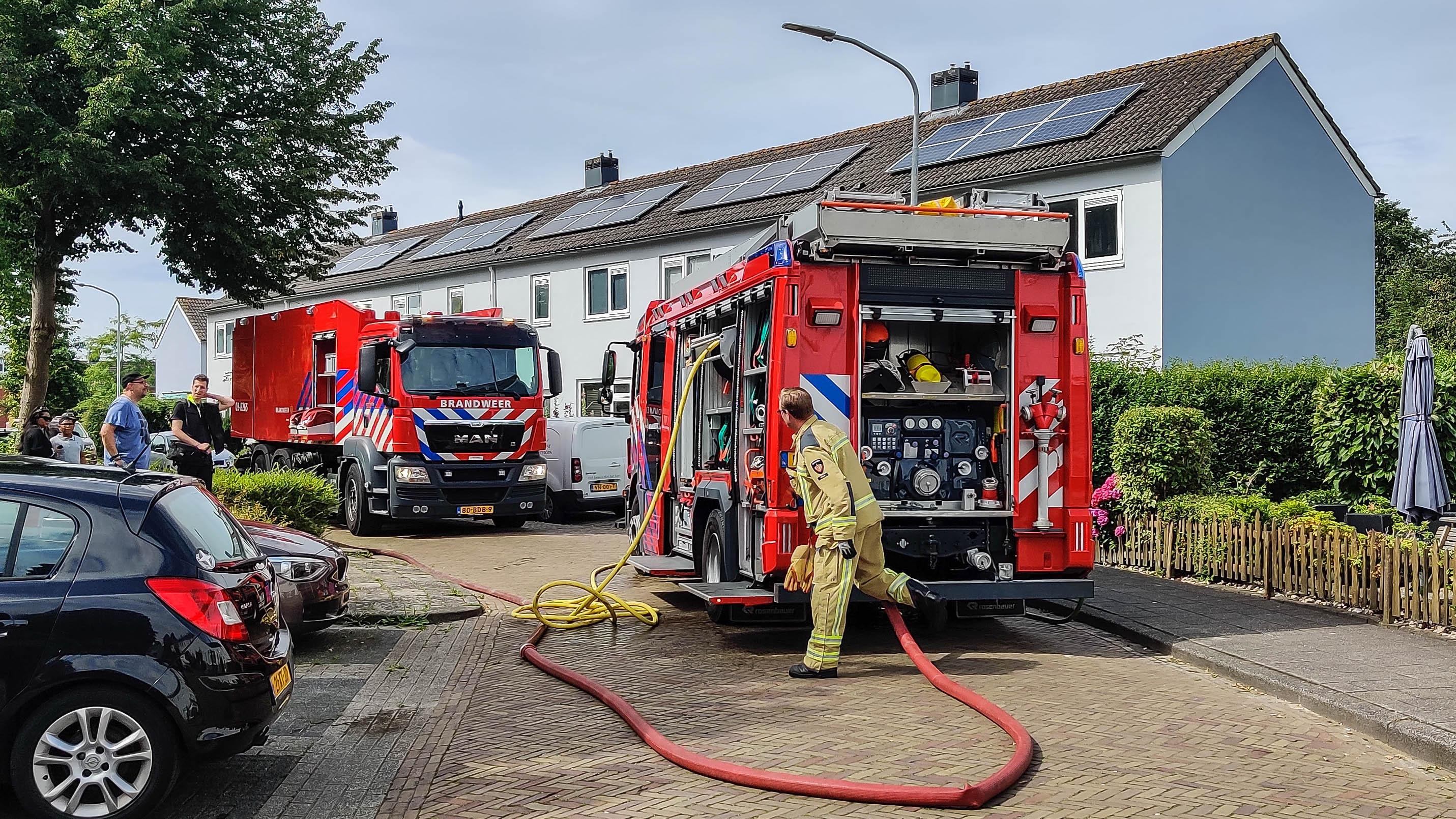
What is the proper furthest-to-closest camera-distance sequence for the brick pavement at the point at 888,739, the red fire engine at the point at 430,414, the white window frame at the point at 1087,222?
the white window frame at the point at 1087,222
the red fire engine at the point at 430,414
the brick pavement at the point at 888,739

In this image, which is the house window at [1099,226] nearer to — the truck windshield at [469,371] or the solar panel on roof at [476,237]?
the truck windshield at [469,371]

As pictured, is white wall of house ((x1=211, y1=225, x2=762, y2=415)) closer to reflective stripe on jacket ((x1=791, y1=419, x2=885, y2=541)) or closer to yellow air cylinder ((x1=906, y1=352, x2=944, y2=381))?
yellow air cylinder ((x1=906, y1=352, x2=944, y2=381))

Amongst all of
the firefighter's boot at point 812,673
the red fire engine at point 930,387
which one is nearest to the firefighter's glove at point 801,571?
the red fire engine at point 930,387

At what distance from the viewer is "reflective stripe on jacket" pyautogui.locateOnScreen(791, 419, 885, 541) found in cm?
789

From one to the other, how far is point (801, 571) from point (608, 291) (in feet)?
82.3

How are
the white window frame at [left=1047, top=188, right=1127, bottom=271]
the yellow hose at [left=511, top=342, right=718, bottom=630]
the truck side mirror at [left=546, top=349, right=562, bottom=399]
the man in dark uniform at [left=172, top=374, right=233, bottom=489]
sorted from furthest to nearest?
1. the white window frame at [left=1047, top=188, right=1127, bottom=271]
2. the truck side mirror at [left=546, top=349, right=562, bottom=399]
3. the man in dark uniform at [left=172, top=374, right=233, bottom=489]
4. the yellow hose at [left=511, top=342, right=718, bottom=630]

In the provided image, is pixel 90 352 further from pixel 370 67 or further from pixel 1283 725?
pixel 1283 725

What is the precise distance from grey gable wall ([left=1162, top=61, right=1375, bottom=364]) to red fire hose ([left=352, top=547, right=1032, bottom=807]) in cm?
1635

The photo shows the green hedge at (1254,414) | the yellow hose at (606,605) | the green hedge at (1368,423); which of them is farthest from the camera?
the green hedge at (1254,414)

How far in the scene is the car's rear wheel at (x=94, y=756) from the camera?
485 centimetres

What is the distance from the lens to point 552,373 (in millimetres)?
18219

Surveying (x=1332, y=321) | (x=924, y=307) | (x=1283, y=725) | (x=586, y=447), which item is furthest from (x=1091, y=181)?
(x=1283, y=725)

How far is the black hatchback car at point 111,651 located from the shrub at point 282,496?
30.6 feet

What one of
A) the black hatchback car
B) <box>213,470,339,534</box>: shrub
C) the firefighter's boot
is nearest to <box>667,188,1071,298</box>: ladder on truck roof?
the firefighter's boot
